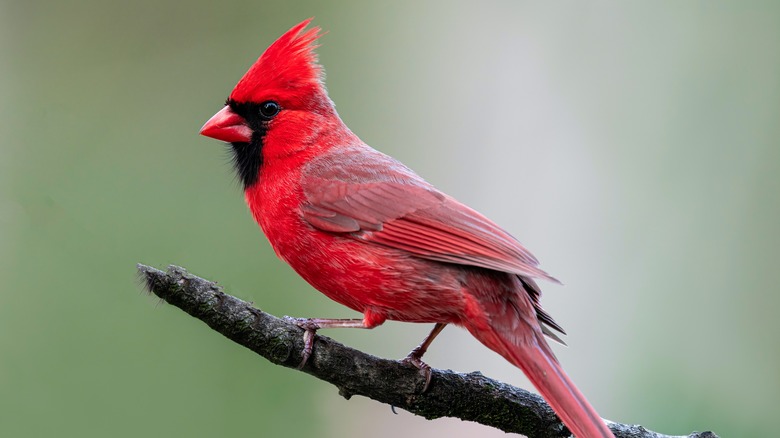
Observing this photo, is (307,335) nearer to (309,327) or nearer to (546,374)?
(309,327)

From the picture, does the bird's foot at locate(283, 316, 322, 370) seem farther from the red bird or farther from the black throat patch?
the black throat patch

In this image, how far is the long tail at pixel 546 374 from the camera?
7.32 ft

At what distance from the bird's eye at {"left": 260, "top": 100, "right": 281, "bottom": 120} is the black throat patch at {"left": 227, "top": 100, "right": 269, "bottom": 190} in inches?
0.5

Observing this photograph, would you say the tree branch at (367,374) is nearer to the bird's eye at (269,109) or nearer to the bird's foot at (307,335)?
the bird's foot at (307,335)

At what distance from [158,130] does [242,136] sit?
1272mm

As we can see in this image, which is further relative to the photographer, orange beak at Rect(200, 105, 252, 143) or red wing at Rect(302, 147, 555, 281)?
orange beak at Rect(200, 105, 252, 143)

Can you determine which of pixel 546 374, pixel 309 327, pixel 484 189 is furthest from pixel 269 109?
pixel 484 189

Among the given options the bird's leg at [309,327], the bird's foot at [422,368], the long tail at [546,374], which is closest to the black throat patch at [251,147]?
the bird's leg at [309,327]

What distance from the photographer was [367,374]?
2363 millimetres

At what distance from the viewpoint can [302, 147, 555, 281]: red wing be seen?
2412 mm

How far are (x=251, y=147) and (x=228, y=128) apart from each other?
0.11 meters

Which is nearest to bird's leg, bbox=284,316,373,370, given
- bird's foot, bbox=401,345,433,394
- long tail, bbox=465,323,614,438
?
bird's foot, bbox=401,345,433,394

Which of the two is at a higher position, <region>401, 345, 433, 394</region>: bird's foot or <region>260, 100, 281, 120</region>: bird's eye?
<region>260, 100, 281, 120</region>: bird's eye

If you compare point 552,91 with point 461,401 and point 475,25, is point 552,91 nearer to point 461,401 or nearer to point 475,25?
point 475,25
